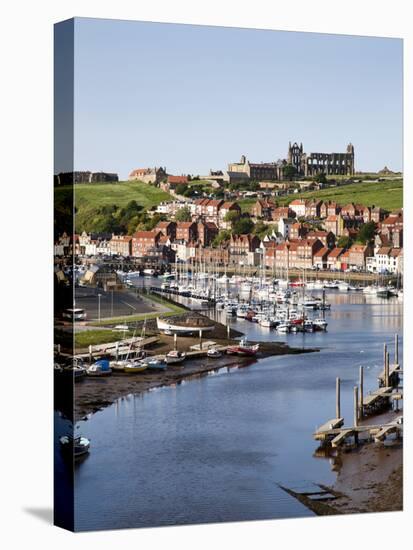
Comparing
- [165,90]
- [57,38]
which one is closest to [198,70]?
[165,90]

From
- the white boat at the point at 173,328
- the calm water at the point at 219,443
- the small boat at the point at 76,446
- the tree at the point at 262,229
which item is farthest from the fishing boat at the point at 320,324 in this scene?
the small boat at the point at 76,446

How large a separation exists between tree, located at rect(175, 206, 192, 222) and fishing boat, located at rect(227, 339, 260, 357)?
1658mm

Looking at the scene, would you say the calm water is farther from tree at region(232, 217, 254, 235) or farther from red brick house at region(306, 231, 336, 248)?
red brick house at region(306, 231, 336, 248)

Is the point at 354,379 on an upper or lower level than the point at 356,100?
lower

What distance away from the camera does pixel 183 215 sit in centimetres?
2138

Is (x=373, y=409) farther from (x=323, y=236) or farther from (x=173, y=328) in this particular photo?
(x=173, y=328)

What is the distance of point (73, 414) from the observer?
19453 millimetres

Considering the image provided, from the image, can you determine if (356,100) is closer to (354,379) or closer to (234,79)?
(234,79)

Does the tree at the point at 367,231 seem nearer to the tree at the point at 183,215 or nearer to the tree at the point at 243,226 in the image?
the tree at the point at 243,226

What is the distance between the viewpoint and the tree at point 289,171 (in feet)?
70.0

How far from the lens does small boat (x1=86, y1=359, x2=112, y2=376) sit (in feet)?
64.8

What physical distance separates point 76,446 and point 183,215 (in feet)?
11.4

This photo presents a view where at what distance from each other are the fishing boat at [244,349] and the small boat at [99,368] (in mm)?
1869

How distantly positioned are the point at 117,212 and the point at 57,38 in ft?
7.52
